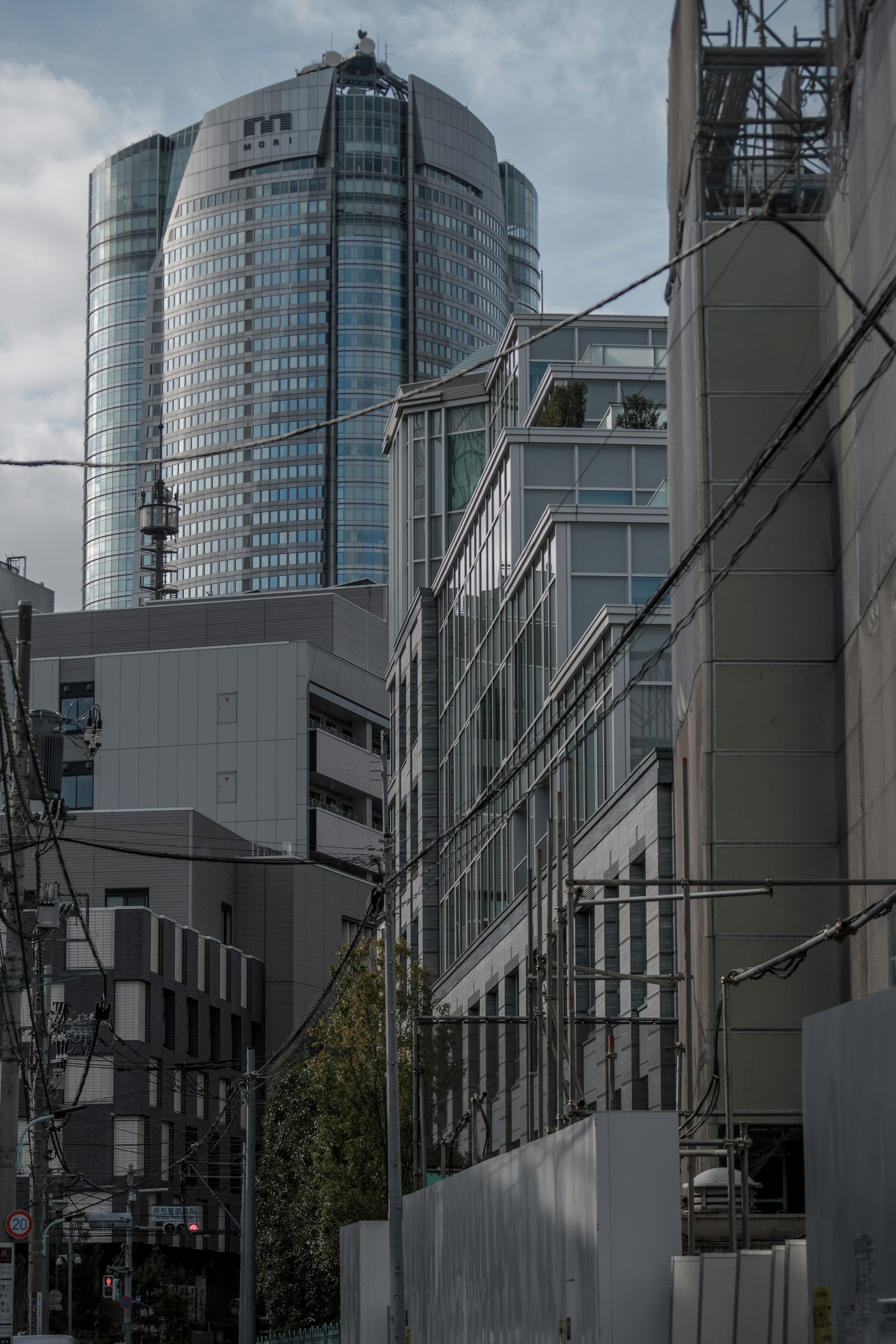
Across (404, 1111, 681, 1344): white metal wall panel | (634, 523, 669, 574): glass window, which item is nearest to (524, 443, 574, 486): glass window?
(634, 523, 669, 574): glass window

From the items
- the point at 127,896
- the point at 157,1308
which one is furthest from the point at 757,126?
the point at 127,896

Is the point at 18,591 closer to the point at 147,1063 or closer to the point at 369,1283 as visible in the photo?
the point at 147,1063

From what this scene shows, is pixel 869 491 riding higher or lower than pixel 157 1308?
higher

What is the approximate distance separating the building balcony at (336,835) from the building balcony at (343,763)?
7.22ft

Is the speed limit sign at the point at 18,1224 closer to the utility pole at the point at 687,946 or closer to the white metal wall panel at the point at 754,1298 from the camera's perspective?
the utility pole at the point at 687,946

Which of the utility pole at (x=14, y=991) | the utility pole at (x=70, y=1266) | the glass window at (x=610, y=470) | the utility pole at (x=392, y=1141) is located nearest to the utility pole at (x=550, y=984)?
the utility pole at (x=392, y=1141)

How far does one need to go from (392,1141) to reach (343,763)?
3499 inches

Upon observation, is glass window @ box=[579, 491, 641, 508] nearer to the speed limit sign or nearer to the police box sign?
the speed limit sign

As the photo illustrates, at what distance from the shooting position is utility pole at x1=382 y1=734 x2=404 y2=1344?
95.2ft

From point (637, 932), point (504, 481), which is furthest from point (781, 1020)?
point (504, 481)

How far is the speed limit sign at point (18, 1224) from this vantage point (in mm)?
29469

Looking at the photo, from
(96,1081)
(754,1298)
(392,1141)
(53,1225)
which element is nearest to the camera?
(754,1298)

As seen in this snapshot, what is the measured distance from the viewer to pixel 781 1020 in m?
27.5

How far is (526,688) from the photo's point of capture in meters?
49.2
